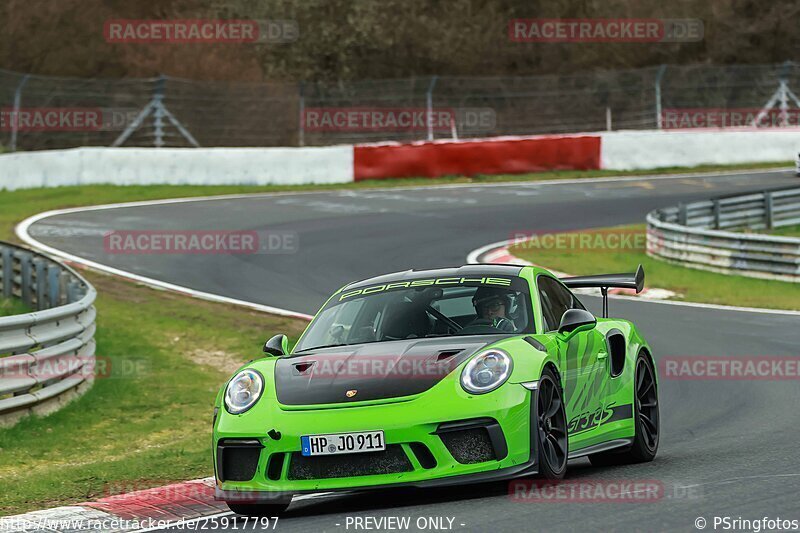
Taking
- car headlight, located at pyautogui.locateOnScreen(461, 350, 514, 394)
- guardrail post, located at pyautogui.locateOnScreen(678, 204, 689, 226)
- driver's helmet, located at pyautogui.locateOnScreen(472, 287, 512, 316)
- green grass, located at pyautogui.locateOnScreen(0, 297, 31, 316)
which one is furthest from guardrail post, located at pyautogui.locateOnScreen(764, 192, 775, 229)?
car headlight, located at pyautogui.locateOnScreen(461, 350, 514, 394)

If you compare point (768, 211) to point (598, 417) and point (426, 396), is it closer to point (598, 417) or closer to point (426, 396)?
point (598, 417)

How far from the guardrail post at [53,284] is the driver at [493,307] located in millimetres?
7628

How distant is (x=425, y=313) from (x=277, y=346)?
87 centimetres

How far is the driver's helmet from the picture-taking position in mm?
7930

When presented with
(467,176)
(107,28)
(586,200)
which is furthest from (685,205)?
(107,28)

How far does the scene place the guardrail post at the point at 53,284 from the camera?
573 inches

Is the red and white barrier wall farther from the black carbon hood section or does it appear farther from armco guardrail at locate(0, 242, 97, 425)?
the black carbon hood section

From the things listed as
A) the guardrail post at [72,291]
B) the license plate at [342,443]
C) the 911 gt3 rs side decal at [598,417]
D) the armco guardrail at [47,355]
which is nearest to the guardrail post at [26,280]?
the armco guardrail at [47,355]

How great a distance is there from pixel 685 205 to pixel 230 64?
65.9ft

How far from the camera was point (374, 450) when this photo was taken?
6.65 meters

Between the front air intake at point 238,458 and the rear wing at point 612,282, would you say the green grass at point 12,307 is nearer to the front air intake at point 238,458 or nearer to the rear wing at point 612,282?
the rear wing at point 612,282

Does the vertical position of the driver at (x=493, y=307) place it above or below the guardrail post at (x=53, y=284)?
above

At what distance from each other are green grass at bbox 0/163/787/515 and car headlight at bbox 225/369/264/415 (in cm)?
123

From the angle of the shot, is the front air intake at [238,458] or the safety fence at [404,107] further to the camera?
the safety fence at [404,107]
